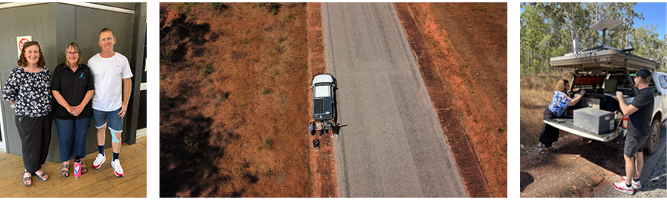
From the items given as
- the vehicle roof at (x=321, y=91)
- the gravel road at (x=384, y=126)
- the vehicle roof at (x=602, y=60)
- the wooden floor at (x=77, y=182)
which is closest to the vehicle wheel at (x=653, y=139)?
the vehicle roof at (x=602, y=60)

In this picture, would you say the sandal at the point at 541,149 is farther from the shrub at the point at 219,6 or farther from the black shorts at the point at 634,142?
the shrub at the point at 219,6

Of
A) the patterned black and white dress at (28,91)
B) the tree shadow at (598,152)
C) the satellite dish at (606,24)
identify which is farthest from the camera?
the tree shadow at (598,152)

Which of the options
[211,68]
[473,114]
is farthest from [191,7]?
[473,114]

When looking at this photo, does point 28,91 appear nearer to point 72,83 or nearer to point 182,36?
point 72,83

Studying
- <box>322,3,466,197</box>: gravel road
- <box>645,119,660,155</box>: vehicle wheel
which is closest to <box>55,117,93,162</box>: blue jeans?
<box>322,3,466,197</box>: gravel road

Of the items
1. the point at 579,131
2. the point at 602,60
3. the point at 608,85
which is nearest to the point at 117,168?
the point at 579,131

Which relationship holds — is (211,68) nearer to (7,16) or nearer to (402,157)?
(7,16)
